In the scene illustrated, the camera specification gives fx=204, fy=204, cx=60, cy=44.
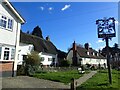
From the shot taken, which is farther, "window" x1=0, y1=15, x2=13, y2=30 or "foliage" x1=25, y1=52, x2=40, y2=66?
"foliage" x1=25, y1=52, x2=40, y2=66

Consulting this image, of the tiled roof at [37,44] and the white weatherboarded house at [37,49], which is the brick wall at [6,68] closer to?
the white weatherboarded house at [37,49]

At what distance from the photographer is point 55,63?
52.8m

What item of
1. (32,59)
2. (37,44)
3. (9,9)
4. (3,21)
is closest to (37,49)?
(37,44)

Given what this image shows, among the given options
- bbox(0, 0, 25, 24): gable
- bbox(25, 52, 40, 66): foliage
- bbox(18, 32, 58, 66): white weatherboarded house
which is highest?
bbox(0, 0, 25, 24): gable

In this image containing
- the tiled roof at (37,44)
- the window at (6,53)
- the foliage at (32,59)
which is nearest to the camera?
the window at (6,53)

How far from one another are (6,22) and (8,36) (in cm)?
152

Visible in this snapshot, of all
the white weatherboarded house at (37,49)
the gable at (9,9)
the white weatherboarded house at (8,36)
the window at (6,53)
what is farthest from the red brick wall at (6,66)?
the white weatherboarded house at (37,49)

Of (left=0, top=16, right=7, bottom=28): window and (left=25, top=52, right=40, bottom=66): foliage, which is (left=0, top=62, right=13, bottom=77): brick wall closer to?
(left=0, top=16, right=7, bottom=28): window

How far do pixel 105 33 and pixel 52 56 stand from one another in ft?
103

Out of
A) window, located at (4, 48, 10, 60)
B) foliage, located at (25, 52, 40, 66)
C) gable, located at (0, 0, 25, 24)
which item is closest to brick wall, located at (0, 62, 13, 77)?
window, located at (4, 48, 10, 60)

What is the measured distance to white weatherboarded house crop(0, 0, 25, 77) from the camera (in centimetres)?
2118

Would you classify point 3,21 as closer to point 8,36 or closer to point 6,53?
point 8,36

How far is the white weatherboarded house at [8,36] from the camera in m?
21.2

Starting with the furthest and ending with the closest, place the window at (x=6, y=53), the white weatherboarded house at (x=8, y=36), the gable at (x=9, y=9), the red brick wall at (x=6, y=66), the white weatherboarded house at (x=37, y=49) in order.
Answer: the white weatherboarded house at (x=37, y=49)
the window at (x=6, y=53)
the gable at (x=9, y=9)
the white weatherboarded house at (x=8, y=36)
the red brick wall at (x=6, y=66)
